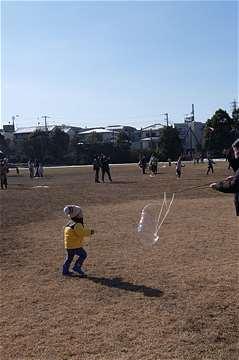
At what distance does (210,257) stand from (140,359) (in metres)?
4.29

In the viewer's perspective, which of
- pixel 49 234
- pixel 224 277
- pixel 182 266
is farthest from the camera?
pixel 49 234

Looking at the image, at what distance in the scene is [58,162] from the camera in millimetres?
98250

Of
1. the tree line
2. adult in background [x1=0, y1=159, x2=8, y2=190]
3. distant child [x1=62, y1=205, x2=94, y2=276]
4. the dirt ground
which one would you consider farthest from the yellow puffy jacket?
the tree line

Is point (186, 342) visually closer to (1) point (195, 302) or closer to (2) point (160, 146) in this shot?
(1) point (195, 302)

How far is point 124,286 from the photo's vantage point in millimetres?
7641

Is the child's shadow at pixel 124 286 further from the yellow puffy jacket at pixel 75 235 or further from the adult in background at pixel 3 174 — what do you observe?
the adult in background at pixel 3 174

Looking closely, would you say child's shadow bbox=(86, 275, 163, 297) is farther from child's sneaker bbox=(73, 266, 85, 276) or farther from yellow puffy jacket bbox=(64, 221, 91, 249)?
yellow puffy jacket bbox=(64, 221, 91, 249)

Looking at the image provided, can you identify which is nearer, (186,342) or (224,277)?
(186,342)

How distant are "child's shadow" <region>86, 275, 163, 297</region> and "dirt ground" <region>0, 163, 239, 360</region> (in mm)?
14

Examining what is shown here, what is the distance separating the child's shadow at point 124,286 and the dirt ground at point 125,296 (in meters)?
0.01

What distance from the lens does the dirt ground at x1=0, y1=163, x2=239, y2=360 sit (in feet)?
17.7

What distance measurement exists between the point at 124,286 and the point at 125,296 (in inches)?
19.7

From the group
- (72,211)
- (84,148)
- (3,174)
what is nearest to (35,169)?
(3,174)

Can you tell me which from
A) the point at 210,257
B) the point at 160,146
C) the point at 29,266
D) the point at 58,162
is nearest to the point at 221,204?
the point at 210,257
